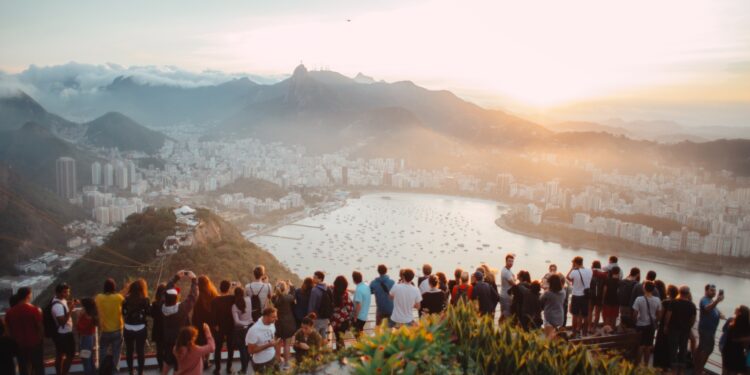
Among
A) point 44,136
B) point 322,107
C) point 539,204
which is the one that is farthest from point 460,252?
point 322,107

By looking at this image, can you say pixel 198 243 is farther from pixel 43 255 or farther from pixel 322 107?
pixel 322 107

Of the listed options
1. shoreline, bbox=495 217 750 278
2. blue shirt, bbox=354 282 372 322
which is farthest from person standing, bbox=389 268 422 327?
shoreline, bbox=495 217 750 278

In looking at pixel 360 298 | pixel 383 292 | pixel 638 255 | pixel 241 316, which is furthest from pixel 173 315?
pixel 638 255

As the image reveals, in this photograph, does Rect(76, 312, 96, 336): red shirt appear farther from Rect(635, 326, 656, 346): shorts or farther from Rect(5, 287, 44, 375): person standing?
Rect(635, 326, 656, 346): shorts

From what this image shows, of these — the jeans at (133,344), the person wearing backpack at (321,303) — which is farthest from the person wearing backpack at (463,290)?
the jeans at (133,344)

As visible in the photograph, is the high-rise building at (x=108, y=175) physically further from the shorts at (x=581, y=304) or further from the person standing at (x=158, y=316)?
the shorts at (x=581, y=304)

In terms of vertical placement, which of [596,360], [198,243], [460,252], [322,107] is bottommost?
[460,252]
